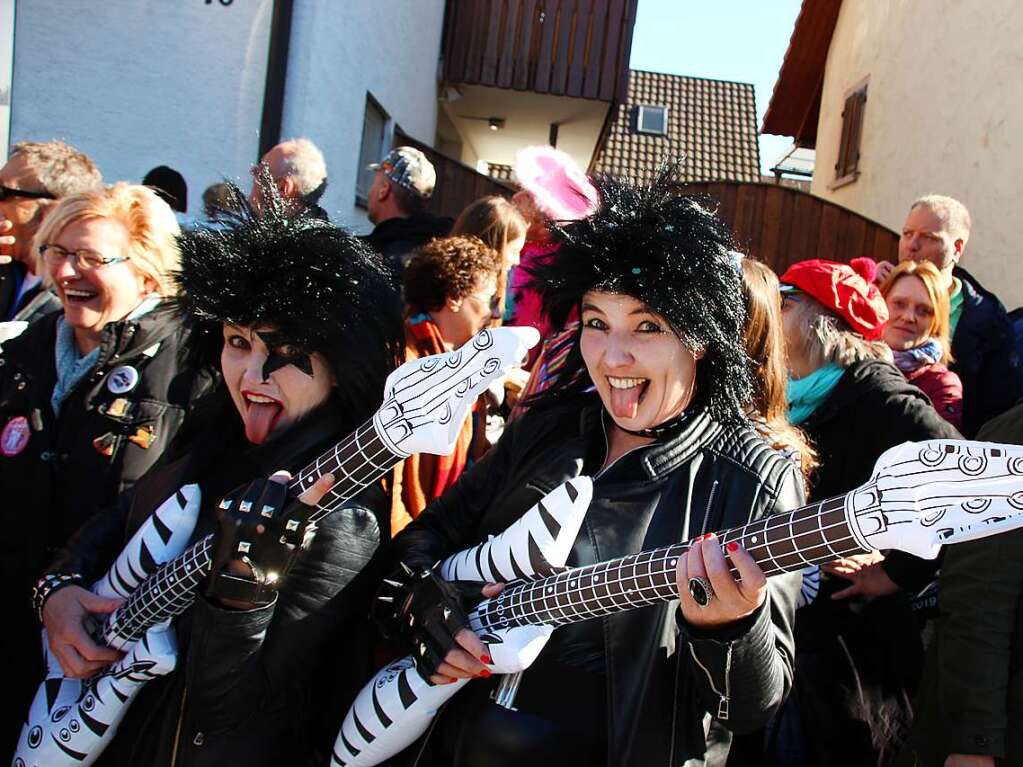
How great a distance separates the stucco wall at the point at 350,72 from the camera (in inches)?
251

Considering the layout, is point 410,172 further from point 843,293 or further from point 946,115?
point 946,115

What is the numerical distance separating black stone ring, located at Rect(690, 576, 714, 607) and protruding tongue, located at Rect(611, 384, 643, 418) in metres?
0.49

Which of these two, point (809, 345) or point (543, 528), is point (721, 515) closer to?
point (543, 528)

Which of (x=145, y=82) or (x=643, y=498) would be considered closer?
(x=643, y=498)

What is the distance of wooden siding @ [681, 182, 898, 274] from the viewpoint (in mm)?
8844

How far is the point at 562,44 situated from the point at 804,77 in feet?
18.3

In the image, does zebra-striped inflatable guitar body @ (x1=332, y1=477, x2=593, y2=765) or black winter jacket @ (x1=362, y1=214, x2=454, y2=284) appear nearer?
zebra-striped inflatable guitar body @ (x1=332, y1=477, x2=593, y2=765)

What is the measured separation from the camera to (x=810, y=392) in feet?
9.12

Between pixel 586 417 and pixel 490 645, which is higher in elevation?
pixel 586 417

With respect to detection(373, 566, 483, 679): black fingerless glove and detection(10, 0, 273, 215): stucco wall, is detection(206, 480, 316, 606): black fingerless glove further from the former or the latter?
detection(10, 0, 273, 215): stucco wall

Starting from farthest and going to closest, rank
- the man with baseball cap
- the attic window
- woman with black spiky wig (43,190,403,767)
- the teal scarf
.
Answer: the attic window
the man with baseball cap
the teal scarf
woman with black spiky wig (43,190,403,767)

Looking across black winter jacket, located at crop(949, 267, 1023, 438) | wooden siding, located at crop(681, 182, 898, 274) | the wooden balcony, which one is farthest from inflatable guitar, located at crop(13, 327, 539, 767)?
the wooden balcony

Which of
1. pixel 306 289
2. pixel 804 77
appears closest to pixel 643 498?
pixel 306 289

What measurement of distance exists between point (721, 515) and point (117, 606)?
1.43 metres
